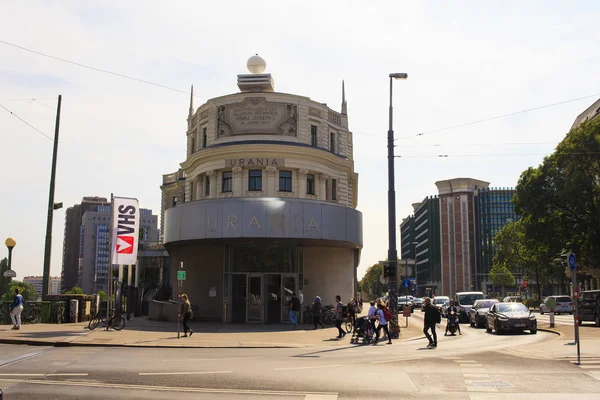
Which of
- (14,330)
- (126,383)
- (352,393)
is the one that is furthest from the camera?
(14,330)

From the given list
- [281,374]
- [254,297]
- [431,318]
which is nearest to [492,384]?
[281,374]

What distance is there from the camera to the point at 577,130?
47.9 m

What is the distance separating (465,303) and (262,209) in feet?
50.8

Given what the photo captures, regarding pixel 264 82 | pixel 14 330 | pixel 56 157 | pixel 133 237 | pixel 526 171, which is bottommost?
pixel 14 330

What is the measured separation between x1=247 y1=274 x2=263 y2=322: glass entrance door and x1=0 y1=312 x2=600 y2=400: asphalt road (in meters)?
13.3

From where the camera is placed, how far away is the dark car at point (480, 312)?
109 feet

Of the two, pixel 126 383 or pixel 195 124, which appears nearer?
pixel 126 383

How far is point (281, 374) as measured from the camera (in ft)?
45.3

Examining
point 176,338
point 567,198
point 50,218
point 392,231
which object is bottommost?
point 176,338

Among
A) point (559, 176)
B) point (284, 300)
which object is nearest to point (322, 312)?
point (284, 300)

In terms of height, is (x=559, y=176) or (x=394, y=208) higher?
(x=559, y=176)

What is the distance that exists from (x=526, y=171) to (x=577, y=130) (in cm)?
540

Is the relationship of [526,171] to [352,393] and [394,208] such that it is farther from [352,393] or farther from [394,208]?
[352,393]

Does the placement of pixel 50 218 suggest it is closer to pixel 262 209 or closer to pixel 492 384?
pixel 262 209
